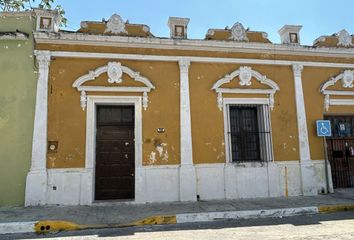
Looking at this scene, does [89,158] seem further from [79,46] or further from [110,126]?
[79,46]

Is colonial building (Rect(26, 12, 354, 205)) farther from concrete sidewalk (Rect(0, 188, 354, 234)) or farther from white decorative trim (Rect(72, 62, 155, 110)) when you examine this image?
concrete sidewalk (Rect(0, 188, 354, 234))

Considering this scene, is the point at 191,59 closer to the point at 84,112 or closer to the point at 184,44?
the point at 184,44

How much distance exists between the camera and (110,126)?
8.48 m

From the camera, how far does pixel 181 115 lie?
28.1ft

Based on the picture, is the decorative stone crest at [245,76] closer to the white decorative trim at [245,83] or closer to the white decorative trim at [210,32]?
the white decorative trim at [245,83]

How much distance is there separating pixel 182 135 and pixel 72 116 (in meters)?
3.00

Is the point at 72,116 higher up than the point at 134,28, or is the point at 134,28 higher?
the point at 134,28

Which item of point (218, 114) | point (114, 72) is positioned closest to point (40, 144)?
point (114, 72)

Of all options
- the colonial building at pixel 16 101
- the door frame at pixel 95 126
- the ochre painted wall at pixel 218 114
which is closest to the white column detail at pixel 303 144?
the ochre painted wall at pixel 218 114

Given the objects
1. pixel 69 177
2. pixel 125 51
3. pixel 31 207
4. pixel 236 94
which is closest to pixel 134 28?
pixel 125 51

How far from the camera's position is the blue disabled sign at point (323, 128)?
29.7ft

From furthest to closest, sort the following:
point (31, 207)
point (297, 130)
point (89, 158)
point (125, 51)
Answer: point (297, 130), point (125, 51), point (89, 158), point (31, 207)

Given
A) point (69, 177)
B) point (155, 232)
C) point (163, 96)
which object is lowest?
point (155, 232)

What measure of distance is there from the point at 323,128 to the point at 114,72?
6333mm
